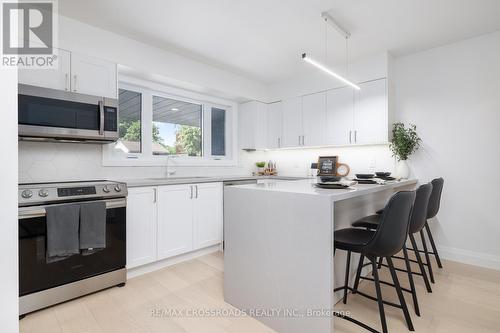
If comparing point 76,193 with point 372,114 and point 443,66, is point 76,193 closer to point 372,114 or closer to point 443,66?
point 372,114

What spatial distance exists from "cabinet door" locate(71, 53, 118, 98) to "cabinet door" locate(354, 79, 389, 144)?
9.88 ft

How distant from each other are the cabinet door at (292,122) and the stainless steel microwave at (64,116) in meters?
2.64

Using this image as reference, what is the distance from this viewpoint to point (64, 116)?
2.28m

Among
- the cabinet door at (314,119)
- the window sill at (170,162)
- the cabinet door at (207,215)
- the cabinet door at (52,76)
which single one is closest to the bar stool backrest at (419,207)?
the cabinet door at (314,119)

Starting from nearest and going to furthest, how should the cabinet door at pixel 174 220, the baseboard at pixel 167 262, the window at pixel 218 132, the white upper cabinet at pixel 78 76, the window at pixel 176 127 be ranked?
the white upper cabinet at pixel 78 76, the baseboard at pixel 167 262, the cabinet door at pixel 174 220, the window at pixel 176 127, the window at pixel 218 132

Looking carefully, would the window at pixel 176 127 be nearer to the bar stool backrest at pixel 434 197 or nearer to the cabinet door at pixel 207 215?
the cabinet door at pixel 207 215

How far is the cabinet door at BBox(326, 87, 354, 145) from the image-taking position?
362 cm

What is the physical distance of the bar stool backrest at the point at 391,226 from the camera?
5.09 feet

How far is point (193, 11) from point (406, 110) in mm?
2863

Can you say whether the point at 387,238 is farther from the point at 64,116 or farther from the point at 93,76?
the point at 93,76

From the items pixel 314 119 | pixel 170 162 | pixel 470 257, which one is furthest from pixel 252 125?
pixel 470 257

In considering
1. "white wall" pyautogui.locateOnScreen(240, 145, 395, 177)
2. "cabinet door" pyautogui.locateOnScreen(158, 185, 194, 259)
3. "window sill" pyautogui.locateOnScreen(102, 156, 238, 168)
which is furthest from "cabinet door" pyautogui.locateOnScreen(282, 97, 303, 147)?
"cabinet door" pyautogui.locateOnScreen(158, 185, 194, 259)

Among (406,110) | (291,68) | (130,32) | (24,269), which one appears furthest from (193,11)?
(406,110)

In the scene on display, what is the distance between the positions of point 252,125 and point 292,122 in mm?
679
